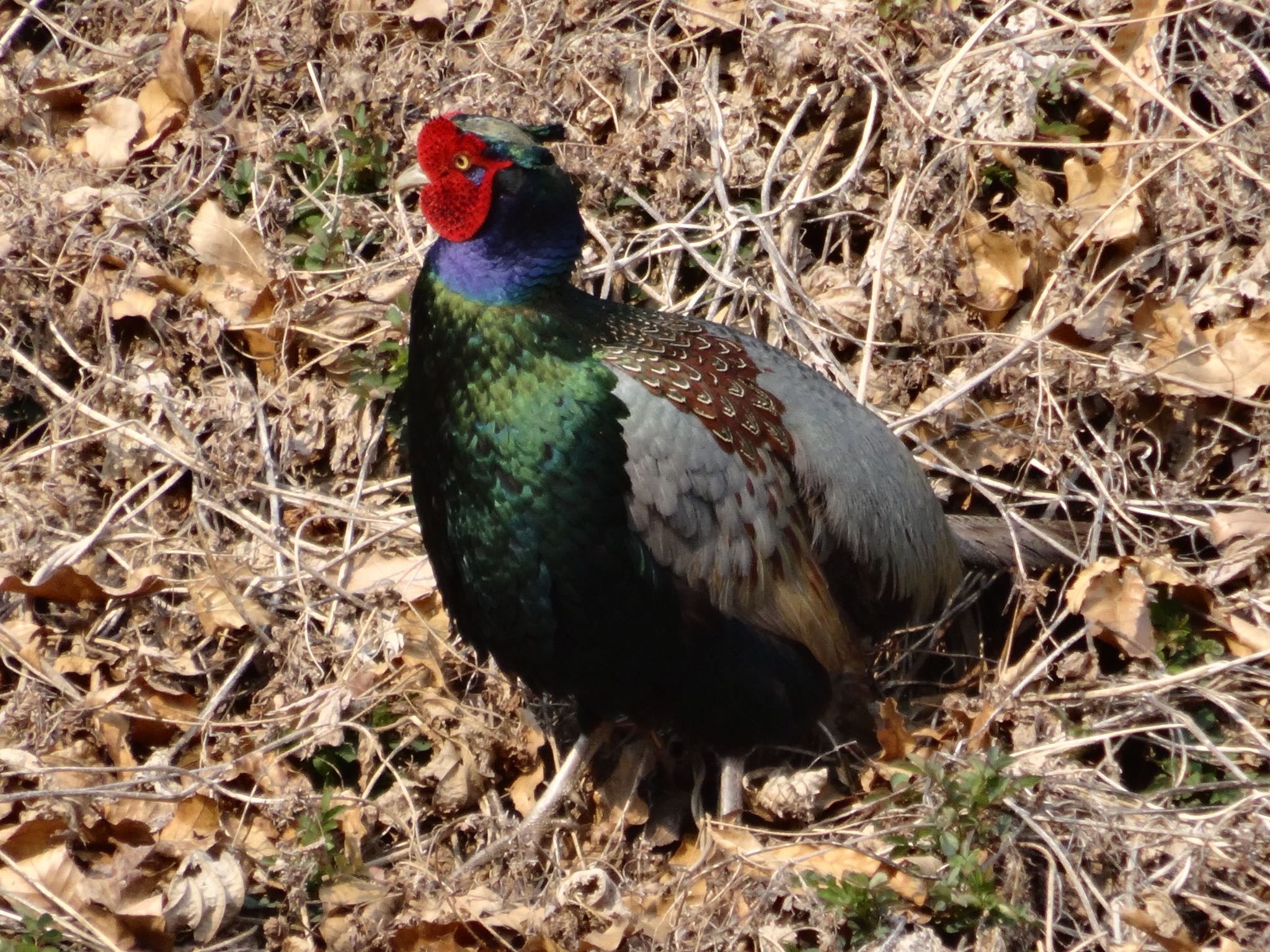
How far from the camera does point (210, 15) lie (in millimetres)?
5258

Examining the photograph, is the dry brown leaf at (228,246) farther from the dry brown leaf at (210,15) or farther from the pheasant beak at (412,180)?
the pheasant beak at (412,180)

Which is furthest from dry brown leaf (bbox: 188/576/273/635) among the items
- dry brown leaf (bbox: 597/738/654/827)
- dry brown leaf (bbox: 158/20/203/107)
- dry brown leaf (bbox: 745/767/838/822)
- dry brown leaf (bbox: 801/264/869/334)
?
dry brown leaf (bbox: 801/264/869/334)

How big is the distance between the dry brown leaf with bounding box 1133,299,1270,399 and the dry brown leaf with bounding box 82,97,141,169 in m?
3.33

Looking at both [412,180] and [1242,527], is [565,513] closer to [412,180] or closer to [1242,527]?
[412,180]

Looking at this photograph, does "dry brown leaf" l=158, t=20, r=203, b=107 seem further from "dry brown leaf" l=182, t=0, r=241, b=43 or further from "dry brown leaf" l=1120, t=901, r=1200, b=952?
"dry brown leaf" l=1120, t=901, r=1200, b=952

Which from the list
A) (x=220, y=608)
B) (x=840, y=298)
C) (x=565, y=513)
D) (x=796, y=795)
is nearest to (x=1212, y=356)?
(x=840, y=298)

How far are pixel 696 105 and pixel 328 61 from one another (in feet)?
4.16

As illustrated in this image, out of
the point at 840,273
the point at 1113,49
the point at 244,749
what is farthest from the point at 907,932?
the point at 1113,49

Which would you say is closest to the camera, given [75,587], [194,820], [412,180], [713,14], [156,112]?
[412,180]

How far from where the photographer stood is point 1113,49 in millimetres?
4848

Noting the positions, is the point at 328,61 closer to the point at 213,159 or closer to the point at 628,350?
the point at 213,159

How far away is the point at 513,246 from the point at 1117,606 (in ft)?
6.23

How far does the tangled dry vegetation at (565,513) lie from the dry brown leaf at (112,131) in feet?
0.06

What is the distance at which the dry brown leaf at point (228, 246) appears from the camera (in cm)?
486
